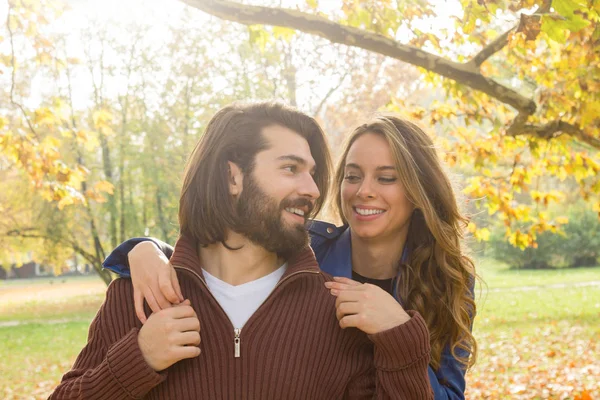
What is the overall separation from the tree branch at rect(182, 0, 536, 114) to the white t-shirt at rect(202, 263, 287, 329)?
2561 mm

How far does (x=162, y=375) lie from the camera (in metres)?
2.50

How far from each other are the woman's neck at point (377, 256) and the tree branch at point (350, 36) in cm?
186

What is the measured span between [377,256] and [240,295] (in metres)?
1.34

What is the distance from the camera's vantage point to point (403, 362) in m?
2.62

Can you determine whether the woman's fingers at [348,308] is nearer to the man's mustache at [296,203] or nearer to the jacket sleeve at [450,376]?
the man's mustache at [296,203]

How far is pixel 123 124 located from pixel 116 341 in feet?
64.0

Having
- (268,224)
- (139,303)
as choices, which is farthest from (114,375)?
(268,224)

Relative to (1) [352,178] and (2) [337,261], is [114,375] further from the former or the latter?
(1) [352,178]

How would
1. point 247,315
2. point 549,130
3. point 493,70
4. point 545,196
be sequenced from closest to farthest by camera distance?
point 247,315, point 549,130, point 545,196, point 493,70

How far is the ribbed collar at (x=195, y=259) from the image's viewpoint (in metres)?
2.76

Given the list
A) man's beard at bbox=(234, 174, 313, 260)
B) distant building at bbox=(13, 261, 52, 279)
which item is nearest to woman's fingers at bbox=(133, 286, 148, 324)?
man's beard at bbox=(234, 174, 313, 260)

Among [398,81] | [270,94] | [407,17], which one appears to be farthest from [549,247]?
[407,17]

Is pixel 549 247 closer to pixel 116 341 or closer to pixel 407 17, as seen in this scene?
pixel 407 17

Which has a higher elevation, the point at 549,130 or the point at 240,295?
the point at 549,130
